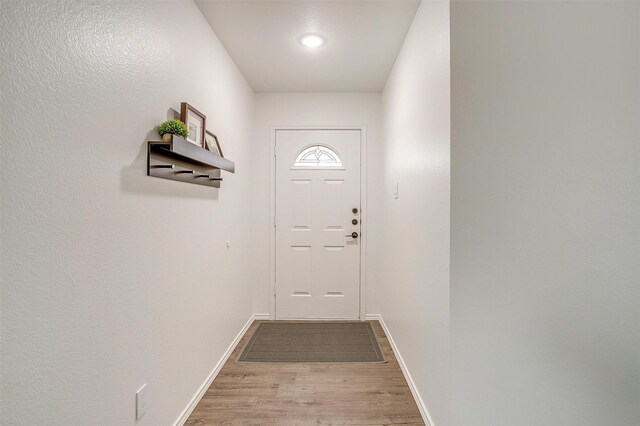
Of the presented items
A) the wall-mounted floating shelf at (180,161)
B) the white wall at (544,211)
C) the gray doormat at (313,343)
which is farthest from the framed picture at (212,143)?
the gray doormat at (313,343)

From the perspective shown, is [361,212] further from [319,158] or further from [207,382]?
[207,382]

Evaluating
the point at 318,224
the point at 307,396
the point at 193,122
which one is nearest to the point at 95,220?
the point at 193,122

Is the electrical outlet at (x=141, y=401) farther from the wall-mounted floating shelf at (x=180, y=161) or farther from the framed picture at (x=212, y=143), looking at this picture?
the framed picture at (x=212, y=143)

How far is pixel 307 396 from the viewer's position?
6.81 ft

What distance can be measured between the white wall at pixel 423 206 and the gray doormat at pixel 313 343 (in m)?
0.31

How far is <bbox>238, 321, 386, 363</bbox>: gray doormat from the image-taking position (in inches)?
103

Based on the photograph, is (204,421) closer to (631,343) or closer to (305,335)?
(305,335)

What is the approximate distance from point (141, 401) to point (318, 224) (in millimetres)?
2358

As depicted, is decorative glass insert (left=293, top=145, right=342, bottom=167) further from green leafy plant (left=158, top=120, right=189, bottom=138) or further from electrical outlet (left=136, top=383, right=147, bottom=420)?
electrical outlet (left=136, top=383, right=147, bottom=420)

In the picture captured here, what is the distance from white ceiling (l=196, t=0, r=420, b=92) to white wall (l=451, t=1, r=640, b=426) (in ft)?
2.98

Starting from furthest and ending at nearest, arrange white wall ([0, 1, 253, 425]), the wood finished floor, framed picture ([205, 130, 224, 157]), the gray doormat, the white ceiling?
the gray doormat < framed picture ([205, 130, 224, 157]) < the white ceiling < the wood finished floor < white wall ([0, 1, 253, 425])

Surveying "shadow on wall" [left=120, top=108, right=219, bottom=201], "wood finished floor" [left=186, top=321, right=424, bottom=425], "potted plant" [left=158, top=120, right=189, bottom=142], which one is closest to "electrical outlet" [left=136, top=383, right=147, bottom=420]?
"wood finished floor" [left=186, top=321, right=424, bottom=425]

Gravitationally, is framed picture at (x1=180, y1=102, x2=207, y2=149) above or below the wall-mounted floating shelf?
above

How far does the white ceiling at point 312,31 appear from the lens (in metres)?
2.03
